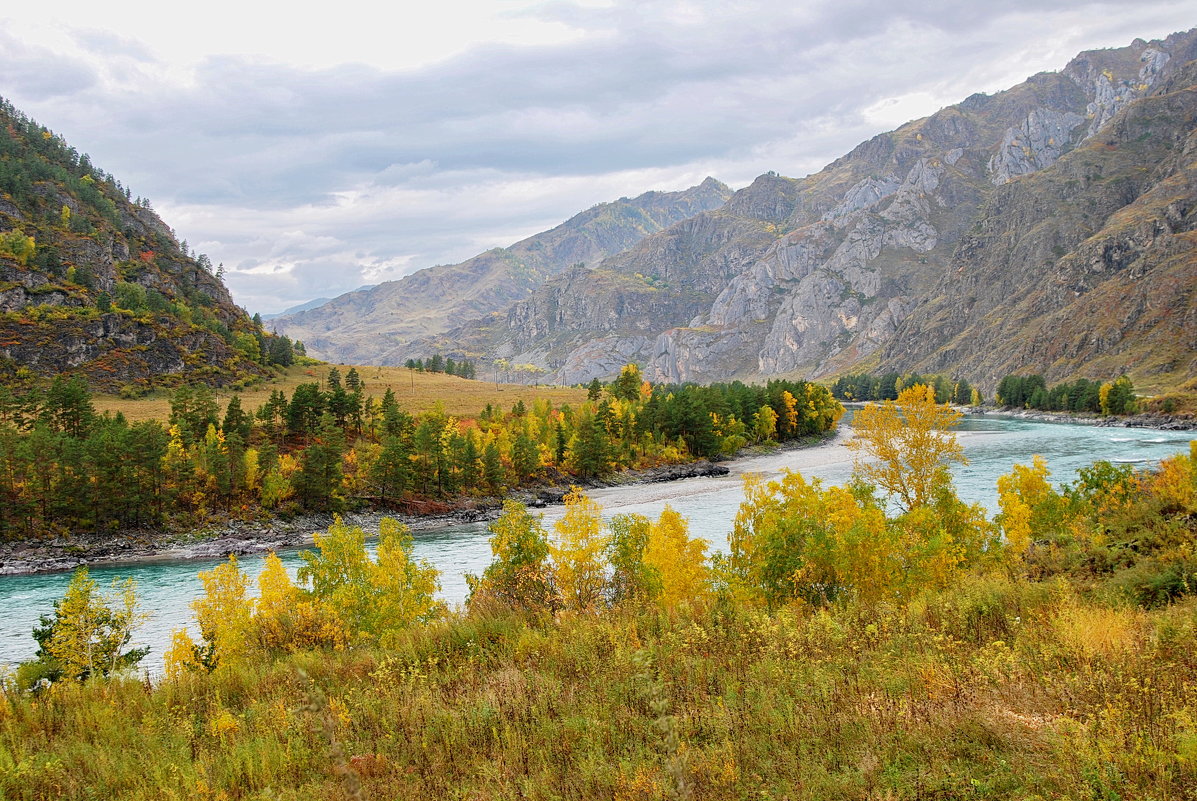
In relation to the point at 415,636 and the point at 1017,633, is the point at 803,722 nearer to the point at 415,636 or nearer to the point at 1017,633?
the point at 1017,633

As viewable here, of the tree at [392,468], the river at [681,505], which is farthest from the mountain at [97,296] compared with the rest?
the river at [681,505]

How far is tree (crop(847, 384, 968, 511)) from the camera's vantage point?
33.1 metres

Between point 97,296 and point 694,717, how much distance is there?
7096 inches

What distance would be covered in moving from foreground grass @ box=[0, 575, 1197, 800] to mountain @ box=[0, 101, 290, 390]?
14825 cm

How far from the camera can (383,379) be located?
165750mm

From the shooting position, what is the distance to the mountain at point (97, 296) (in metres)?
131

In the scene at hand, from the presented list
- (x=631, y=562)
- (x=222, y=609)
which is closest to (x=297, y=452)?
(x=222, y=609)

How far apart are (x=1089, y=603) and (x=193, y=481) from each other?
254ft

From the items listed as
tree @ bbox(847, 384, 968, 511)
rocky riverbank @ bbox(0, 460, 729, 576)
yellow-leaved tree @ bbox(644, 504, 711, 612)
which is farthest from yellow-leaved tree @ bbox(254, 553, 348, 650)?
rocky riverbank @ bbox(0, 460, 729, 576)

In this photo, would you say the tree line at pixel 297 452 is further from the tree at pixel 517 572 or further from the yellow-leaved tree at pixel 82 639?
the tree at pixel 517 572

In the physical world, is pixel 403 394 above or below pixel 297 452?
above

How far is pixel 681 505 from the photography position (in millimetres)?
68125

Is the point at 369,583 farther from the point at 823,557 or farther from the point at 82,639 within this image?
the point at 823,557

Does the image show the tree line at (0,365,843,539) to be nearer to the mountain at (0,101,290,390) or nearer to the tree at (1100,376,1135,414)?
the mountain at (0,101,290,390)
